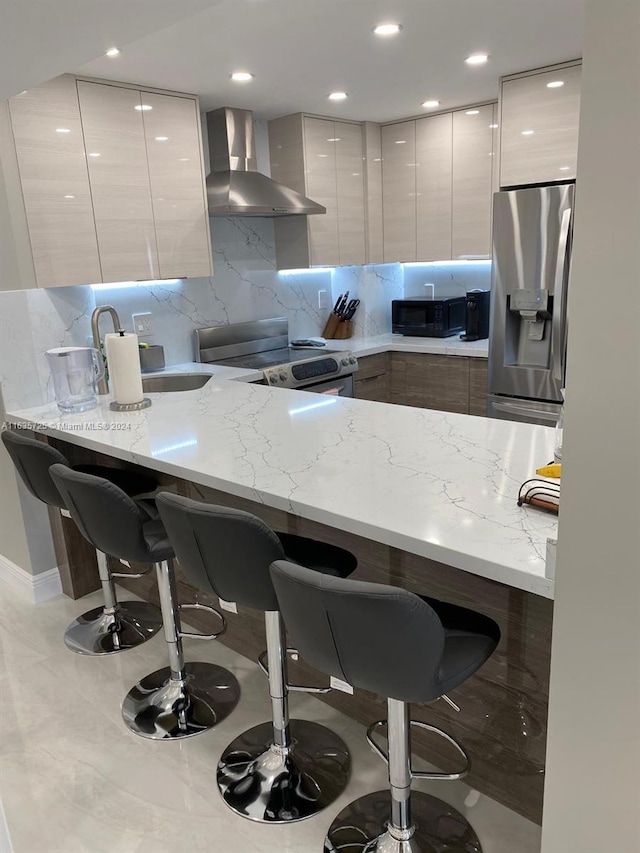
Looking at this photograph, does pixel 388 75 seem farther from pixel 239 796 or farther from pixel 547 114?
pixel 239 796

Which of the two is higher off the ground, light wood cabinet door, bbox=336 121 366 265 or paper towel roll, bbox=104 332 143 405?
light wood cabinet door, bbox=336 121 366 265

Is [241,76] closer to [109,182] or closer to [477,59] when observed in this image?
[109,182]

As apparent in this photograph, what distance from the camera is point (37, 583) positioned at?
321 cm

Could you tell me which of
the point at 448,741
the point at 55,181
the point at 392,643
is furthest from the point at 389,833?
the point at 55,181

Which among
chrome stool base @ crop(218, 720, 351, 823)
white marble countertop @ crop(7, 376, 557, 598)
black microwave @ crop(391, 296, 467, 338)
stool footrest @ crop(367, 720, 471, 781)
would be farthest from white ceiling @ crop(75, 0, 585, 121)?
chrome stool base @ crop(218, 720, 351, 823)

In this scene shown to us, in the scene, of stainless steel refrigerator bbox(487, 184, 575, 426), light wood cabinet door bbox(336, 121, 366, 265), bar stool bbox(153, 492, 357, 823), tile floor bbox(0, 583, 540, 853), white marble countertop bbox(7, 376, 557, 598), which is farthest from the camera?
light wood cabinet door bbox(336, 121, 366, 265)

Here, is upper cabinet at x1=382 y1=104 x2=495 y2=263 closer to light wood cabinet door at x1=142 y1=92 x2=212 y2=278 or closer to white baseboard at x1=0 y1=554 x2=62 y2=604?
light wood cabinet door at x1=142 y1=92 x2=212 y2=278

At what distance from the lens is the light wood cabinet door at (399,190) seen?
4.61m

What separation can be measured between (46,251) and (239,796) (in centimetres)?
247

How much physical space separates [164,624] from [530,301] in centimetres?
270

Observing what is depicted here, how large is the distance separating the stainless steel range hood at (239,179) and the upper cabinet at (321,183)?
0.82 ft

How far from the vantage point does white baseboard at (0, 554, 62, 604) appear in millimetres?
3205

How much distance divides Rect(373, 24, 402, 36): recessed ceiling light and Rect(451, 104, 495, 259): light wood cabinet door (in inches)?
61.0

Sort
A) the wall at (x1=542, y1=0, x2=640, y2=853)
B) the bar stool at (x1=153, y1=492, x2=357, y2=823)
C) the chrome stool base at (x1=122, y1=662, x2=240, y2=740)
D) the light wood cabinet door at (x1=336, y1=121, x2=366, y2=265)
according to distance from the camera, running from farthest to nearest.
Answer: the light wood cabinet door at (x1=336, y1=121, x2=366, y2=265) → the chrome stool base at (x1=122, y1=662, x2=240, y2=740) → the bar stool at (x1=153, y1=492, x2=357, y2=823) → the wall at (x1=542, y1=0, x2=640, y2=853)
